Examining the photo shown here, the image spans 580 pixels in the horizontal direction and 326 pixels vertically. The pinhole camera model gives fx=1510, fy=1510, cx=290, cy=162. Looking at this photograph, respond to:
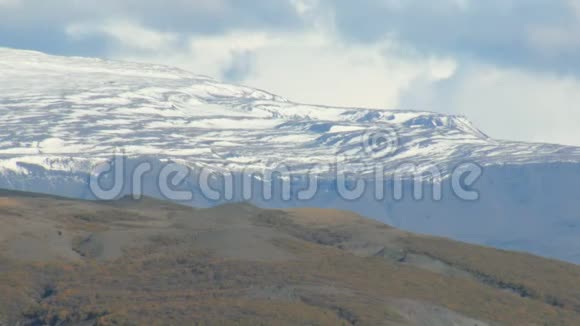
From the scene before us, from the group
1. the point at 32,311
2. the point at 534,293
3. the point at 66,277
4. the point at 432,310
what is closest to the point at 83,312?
the point at 32,311

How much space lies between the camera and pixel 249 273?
441 ft

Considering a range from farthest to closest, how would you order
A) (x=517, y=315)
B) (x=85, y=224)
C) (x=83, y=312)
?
(x=85, y=224) < (x=517, y=315) < (x=83, y=312)

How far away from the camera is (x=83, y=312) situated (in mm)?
118875

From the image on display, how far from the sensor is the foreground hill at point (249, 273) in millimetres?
119625

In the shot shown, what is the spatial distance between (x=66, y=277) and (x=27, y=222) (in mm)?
21565

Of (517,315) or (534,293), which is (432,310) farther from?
(534,293)

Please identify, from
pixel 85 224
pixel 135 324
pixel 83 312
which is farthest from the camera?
pixel 85 224

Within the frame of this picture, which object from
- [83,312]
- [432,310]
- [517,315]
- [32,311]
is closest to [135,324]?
[83,312]

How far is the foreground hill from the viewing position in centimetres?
11962

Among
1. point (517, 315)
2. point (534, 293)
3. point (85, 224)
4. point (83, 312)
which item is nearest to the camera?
point (83, 312)

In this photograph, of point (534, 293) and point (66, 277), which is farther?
point (534, 293)

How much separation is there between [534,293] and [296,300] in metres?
31.9

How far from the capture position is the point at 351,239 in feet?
Result: 540

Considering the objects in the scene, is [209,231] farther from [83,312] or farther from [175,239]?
[83,312]
